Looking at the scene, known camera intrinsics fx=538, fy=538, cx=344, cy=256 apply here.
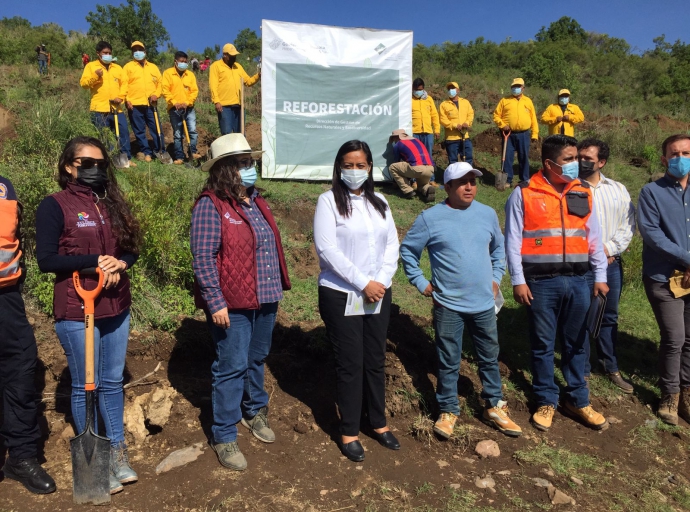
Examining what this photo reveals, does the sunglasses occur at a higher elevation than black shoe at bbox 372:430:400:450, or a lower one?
higher

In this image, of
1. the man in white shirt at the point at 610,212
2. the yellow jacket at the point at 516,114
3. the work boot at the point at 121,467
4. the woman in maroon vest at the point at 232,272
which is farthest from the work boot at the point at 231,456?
the yellow jacket at the point at 516,114

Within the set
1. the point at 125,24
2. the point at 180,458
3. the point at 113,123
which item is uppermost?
the point at 125,24

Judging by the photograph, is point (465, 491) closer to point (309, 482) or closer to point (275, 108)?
point (309, 482)

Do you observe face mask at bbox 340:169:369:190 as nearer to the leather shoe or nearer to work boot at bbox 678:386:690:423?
the leather shoe

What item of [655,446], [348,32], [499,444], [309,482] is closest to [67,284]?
[309,482]

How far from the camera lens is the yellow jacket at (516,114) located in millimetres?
9812

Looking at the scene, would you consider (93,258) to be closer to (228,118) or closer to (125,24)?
(228,118)

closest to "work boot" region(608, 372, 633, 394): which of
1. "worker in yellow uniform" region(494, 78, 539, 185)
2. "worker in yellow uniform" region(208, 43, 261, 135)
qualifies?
"worker in yellow uniform" region(494, 78, 539, 185)

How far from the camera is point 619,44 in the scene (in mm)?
34250

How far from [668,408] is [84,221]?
4649mm

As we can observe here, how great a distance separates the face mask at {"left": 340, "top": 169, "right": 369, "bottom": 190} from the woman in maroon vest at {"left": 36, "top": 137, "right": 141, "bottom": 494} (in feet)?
4.42

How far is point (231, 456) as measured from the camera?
3.46 metres

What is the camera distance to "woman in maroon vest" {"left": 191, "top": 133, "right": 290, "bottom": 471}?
3.24 m

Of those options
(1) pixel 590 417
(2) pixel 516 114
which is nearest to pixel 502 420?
(1) pixel 590 417
